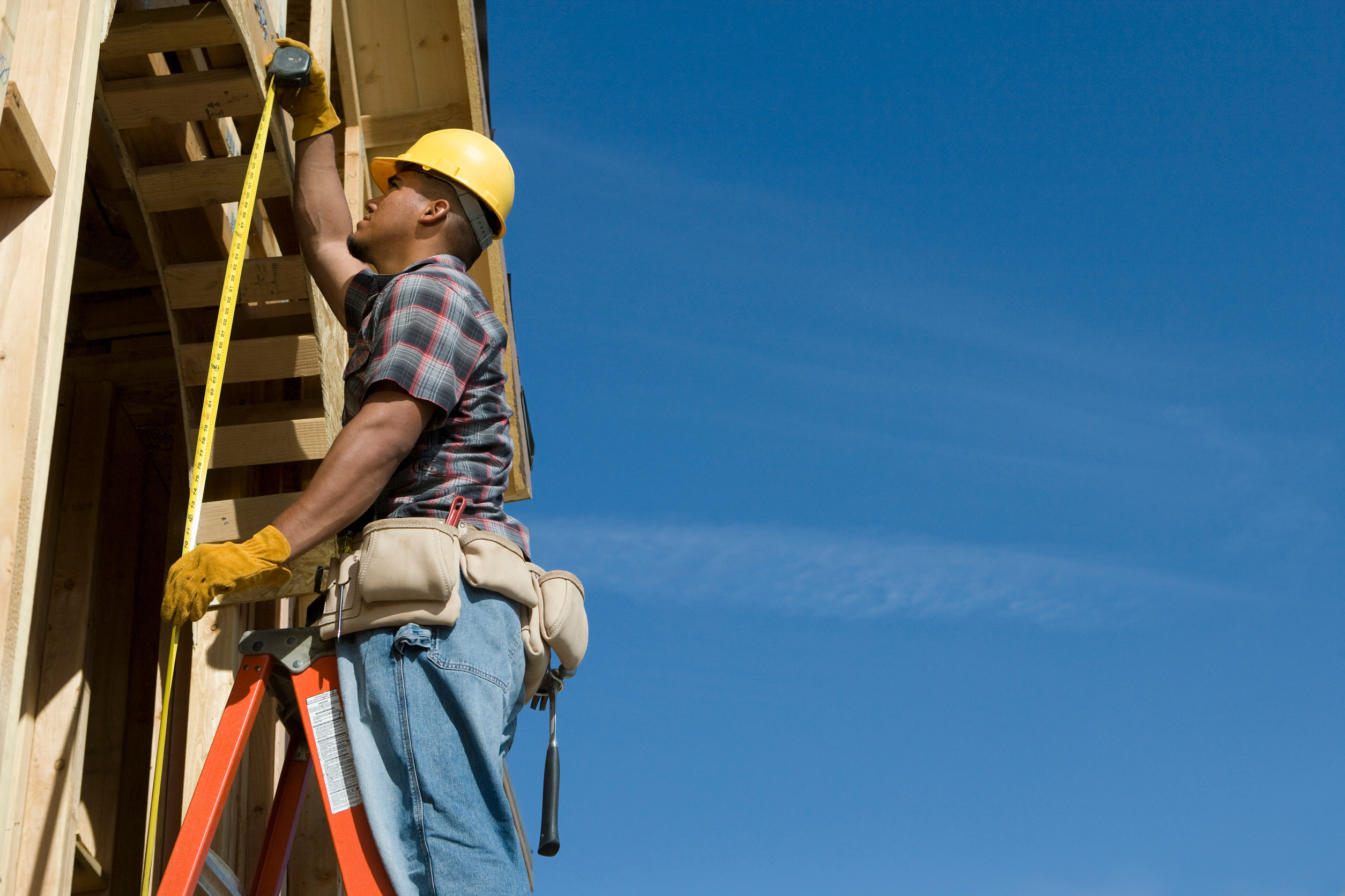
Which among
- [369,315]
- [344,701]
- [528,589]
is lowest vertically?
[344,701]

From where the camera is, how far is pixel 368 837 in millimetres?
2701

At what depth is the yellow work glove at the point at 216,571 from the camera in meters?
2.67

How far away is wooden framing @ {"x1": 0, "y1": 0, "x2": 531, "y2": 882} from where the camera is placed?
2.39 metres

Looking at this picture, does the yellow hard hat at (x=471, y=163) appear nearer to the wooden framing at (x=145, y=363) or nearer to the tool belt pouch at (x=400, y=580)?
the wooden framing at (x=145, y=363)

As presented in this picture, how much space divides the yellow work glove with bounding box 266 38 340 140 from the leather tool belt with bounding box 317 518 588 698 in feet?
5.22

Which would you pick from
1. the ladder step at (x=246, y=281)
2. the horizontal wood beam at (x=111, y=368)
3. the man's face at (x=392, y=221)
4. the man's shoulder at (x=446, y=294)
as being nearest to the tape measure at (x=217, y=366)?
the man's face at (x=392, y=221)

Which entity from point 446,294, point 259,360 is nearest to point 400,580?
point 446,294

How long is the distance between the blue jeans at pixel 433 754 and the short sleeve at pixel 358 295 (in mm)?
1124

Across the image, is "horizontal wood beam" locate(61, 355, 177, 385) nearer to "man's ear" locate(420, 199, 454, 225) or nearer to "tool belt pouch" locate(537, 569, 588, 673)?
"man's ear" locate(420, 199, 454, 225)

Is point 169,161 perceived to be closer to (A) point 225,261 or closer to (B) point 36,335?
(A) point 225,261

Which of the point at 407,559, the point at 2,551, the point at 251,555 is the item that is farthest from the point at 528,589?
the point at 2,551

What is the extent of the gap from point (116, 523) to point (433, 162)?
13.2 feet

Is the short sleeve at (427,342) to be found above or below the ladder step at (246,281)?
below

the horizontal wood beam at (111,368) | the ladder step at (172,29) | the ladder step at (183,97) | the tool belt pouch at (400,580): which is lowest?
the tool belt pouch at (400,580)
